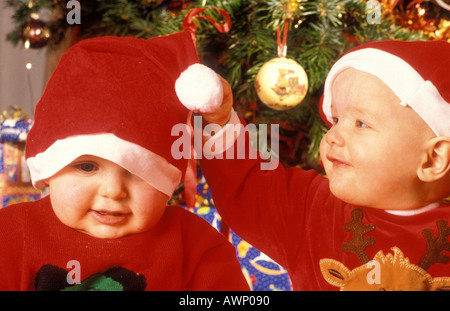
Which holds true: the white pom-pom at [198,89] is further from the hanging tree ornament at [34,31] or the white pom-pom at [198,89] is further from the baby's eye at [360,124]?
the hanging tree ornament at [34,31]

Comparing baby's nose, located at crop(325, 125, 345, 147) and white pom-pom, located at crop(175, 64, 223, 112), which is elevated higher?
white pom-pom, located at crop(175, 64, 223, 112)

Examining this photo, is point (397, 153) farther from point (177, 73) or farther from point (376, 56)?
point (177, 73)

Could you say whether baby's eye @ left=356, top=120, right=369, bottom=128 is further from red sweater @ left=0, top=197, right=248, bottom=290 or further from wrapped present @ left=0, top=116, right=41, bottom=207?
wrapped present @ left=0, top=116, right=41, bottom=207

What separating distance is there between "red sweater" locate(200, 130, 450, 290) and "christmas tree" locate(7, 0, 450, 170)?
24 cm

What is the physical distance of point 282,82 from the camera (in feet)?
2.30

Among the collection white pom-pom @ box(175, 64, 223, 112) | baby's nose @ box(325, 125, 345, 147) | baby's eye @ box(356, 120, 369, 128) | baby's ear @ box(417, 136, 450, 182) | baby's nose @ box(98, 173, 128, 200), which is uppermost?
white pom-pom @ box(175, 64, 223, 112)

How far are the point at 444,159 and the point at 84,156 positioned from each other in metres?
0.41

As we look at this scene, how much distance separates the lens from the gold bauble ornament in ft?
2.31

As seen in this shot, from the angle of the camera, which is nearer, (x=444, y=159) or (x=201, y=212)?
(x=444, y=159)

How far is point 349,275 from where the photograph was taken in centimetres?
55

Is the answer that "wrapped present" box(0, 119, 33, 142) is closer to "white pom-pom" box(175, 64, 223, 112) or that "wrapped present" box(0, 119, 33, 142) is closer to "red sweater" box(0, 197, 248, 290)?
"red sweater" box(0, 197, 248, 290)

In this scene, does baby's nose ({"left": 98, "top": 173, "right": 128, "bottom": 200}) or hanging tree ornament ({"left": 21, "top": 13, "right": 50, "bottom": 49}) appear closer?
baby's nose ({"left": 98, "top": 173, "right": 128, "bottom": 200})

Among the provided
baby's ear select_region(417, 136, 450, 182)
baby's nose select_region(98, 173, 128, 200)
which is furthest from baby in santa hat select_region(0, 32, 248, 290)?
baby's ear select_region(417, 136, 450, 182)

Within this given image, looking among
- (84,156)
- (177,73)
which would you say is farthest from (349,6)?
(84,156)
